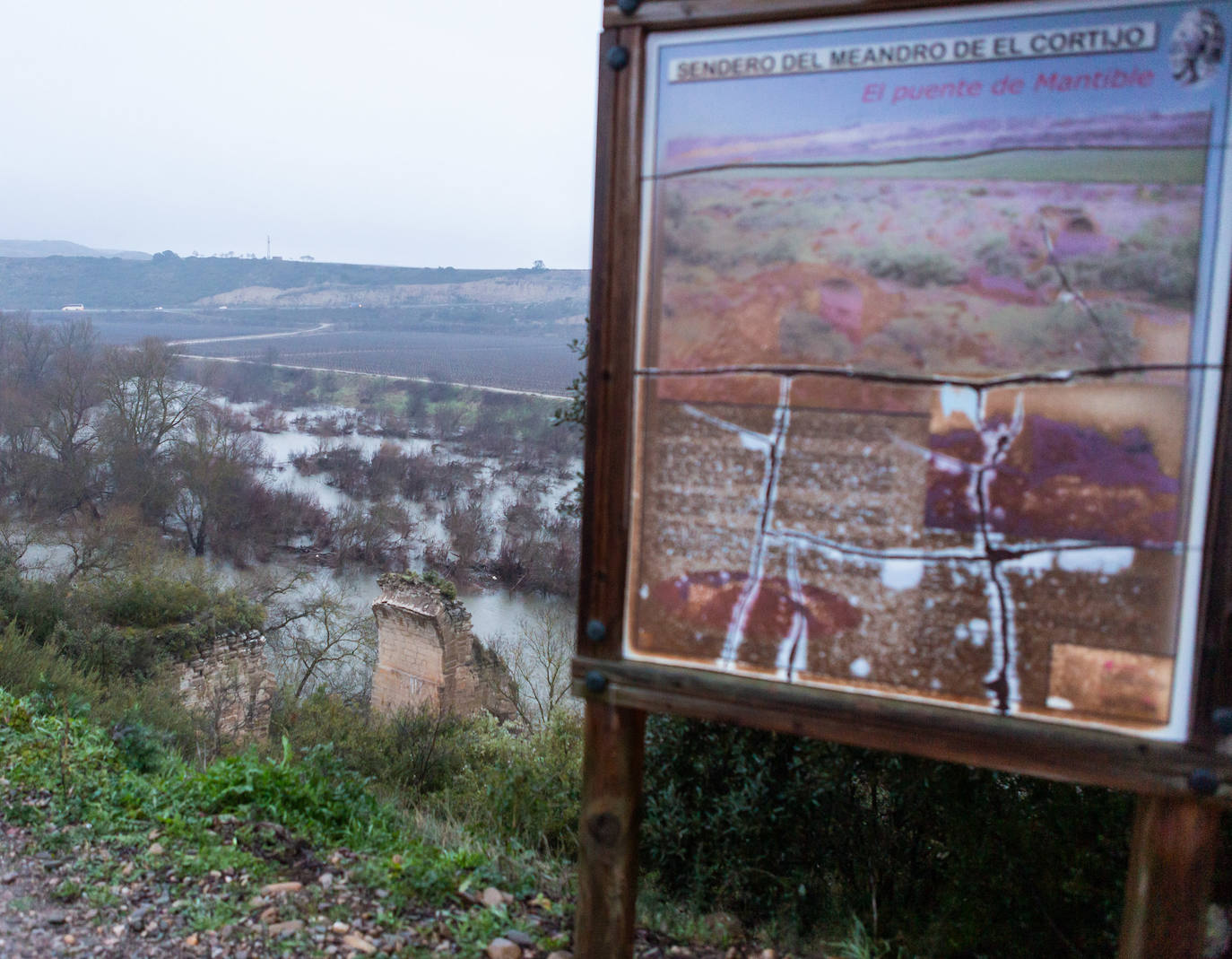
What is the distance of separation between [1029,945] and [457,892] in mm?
2558

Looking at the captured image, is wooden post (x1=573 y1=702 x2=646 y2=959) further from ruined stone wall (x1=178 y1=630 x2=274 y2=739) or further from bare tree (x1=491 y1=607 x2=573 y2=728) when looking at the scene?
ruined stone wall (x1=178 y1=630 x2=274 y2=739)

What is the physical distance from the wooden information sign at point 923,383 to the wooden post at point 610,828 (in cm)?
17

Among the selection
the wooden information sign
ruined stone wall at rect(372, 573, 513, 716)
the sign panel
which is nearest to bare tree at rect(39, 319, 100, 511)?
ruined stone wall at rect(372, 573, 513, 716)

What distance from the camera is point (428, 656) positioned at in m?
13.8

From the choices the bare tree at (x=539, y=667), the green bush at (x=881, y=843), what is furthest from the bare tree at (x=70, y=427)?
the green bush at (x=881, y=843)

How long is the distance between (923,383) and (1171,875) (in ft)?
3.96

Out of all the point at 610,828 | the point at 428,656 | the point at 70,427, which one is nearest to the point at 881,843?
the point at 610,828

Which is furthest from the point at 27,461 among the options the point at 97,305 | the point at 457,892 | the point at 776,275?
the point at 97,305

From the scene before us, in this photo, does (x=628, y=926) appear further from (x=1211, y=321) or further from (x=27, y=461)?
(x=27, y=461)

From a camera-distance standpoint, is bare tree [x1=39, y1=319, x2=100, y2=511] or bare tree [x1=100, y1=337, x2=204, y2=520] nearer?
bare tree [x1=39, y1=319, x2=100, y2=511]

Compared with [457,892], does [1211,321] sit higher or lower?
higher

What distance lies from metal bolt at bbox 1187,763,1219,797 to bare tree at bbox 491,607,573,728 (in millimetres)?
10536

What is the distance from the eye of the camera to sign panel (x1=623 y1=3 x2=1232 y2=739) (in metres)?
1.82

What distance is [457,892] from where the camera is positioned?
135 inches
